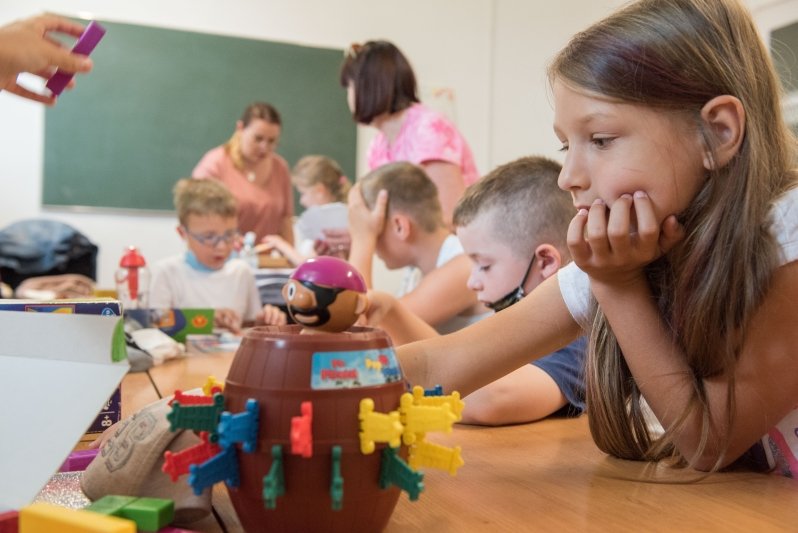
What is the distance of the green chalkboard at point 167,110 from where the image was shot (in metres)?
3.93

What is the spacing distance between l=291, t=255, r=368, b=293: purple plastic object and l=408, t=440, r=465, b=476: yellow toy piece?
0.37 ft

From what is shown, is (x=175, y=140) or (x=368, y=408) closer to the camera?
(x=368, y=408)

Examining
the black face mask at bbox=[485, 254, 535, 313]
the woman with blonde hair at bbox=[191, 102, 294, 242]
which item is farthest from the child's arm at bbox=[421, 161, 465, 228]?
the woman with blonde hair at bbox=[191, 102, 294, 242]

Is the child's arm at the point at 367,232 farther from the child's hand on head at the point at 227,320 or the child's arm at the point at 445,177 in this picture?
the child's hand on head at the point at 227,320

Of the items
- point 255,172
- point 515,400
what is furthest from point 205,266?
point 515,400

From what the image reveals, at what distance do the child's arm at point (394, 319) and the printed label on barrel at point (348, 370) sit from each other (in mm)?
808

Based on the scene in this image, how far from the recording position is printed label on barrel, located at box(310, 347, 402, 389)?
1.51 ft

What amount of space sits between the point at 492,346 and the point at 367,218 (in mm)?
1136

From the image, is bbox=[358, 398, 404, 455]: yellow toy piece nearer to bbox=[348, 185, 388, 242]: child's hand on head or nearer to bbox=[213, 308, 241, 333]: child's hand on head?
bbox=[348, 185, 388, 242]: child's hand on head

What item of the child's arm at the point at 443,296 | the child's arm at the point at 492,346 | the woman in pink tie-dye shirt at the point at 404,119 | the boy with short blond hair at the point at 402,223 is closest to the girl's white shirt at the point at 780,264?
the child's arm at the point at 492,346

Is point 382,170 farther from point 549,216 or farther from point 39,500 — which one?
point 39,500

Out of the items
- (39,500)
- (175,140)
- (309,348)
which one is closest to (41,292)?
(175,140)

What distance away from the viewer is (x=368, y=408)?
18.0 inches

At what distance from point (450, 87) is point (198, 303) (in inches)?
104
